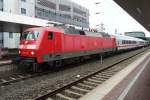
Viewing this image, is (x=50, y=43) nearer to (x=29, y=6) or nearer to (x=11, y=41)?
(x=11, y=41)

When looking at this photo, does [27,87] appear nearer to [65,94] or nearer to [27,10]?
[65,94]

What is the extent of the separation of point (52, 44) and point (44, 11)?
175 ft

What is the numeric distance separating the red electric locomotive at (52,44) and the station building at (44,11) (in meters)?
18.3

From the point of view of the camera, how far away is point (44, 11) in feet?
217

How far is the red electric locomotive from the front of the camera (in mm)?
13602

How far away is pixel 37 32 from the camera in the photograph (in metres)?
14.0

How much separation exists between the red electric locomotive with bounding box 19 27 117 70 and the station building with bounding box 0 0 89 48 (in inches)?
719

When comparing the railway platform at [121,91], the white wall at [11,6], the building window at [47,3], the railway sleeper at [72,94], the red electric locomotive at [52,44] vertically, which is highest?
the building window at [47,3]

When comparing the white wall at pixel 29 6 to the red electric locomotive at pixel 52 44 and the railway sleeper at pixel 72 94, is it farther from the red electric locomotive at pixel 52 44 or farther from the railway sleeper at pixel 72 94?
the railway sleeper at pixel 72 94

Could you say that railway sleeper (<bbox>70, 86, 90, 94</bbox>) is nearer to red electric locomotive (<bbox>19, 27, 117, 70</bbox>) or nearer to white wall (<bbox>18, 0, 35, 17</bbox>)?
red electric locomotive (<bbox>19, 27, 117, 70</bbox>)

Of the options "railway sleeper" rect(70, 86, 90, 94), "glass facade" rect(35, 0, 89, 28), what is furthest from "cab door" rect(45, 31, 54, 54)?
"glass facade" rect(35, 0, 89, 28)


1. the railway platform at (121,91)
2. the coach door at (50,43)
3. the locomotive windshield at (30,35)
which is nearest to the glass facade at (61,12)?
the locomotive windshield at (30,35)

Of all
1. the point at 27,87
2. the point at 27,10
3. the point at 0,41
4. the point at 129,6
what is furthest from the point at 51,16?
the point at 27,87

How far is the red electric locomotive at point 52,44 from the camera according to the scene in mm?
13602
